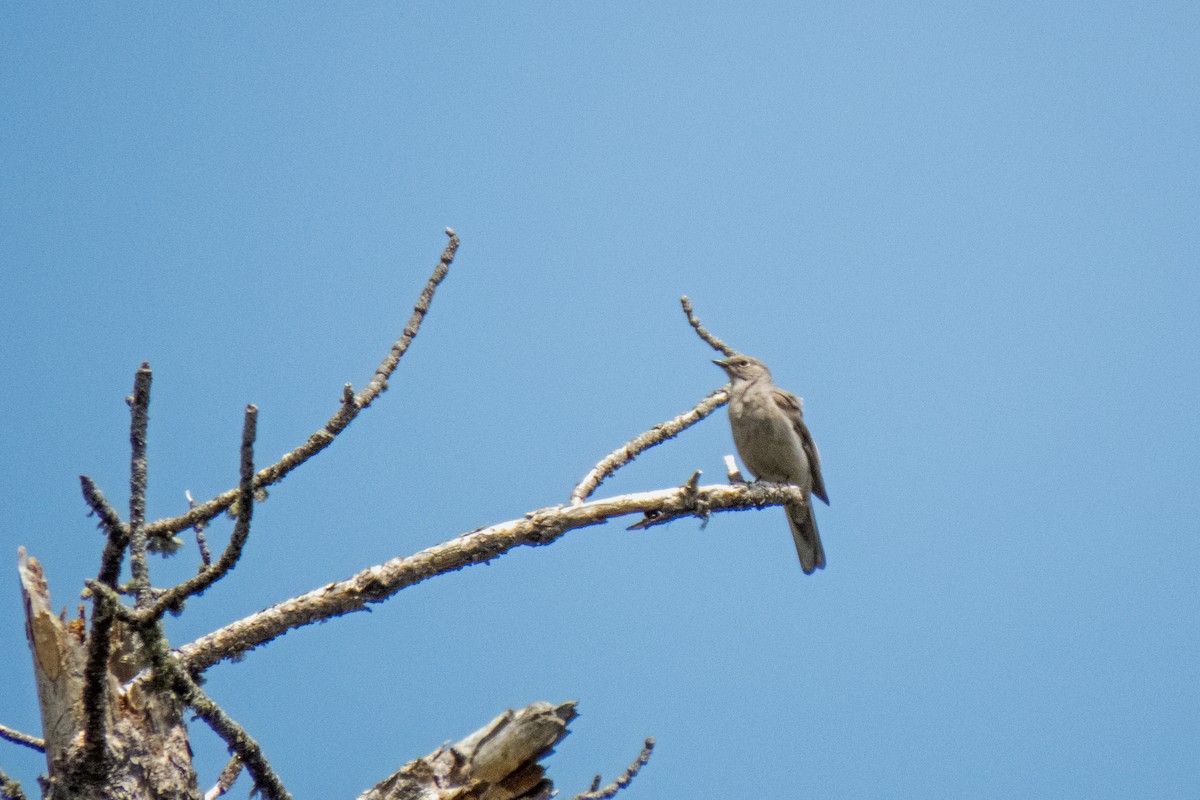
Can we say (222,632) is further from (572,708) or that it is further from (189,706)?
(572,708)

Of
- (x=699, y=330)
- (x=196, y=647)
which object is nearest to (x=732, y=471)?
(x=699, y=330)

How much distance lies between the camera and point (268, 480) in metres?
4.45

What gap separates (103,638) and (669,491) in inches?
99.5

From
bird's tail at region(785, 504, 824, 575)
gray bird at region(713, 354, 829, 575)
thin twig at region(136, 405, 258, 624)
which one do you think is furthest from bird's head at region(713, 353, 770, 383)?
thin twig at region(136, 405, 258, 624)

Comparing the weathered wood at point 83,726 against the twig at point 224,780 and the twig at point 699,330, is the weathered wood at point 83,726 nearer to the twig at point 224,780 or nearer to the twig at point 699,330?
the twig at point 224,780

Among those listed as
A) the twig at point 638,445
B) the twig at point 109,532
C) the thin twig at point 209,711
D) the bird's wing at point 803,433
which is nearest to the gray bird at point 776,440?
the bird's wing at point 803,433

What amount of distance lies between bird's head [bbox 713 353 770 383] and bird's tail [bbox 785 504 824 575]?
1.23m

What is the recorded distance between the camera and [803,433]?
31.0ft

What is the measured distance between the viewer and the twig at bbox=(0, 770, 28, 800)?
331 cm

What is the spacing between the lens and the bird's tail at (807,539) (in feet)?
31.4

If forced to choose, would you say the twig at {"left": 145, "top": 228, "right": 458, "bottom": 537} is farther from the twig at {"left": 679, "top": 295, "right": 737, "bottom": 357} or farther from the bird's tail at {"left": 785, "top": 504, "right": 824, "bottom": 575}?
the bird's tail at {"left": 785, "top": 504, "right": 824, "bottom": 575}

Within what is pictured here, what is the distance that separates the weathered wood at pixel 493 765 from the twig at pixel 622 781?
5.05 ft

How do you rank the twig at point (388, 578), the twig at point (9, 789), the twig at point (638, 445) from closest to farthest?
the twig at point (9, 789), the twig at point (388, 578), the twig at point (638, 445)

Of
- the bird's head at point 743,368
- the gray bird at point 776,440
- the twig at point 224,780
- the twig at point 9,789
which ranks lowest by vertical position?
the twig at point 9,789
